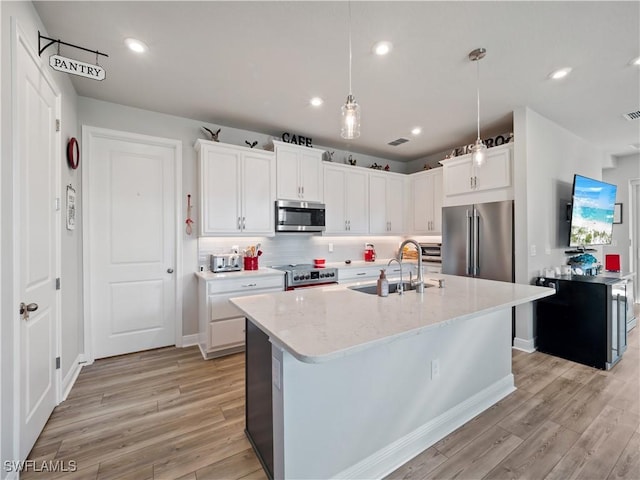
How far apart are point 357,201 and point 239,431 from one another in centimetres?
339

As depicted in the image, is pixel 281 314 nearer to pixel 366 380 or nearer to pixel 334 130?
pixel 366 380

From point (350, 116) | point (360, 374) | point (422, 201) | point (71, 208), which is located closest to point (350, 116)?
point (350, 116)

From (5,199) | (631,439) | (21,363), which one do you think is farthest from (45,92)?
(631,439)

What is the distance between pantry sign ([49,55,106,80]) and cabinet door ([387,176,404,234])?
3939mm

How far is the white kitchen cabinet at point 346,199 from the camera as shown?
167 inches

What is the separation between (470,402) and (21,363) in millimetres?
2860

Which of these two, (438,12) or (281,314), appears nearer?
(281,314)

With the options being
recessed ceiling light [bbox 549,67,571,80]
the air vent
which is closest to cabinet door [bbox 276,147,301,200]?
the air vent

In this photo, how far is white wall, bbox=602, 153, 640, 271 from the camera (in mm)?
4980

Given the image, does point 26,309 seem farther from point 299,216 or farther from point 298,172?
point 298,172

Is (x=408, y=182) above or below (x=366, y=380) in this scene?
above

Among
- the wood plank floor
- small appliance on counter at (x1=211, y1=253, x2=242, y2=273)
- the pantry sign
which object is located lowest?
the wood plank floor

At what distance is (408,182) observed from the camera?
5016 mm

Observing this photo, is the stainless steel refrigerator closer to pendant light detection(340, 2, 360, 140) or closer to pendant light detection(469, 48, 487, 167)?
pendant light detection(469, 48, 487, 167)
